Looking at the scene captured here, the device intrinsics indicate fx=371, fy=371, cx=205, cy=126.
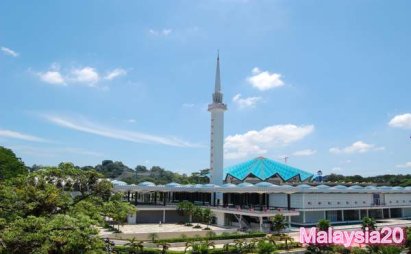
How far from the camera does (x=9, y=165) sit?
5356 centimetres

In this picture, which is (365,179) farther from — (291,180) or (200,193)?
(200,193)

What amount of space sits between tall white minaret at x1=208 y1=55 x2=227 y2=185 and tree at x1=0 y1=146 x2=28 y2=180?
31187mm

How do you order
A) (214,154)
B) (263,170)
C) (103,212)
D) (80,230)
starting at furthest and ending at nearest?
(263,170) → (214,154) → (103,212) → (80,230)

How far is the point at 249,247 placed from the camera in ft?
112

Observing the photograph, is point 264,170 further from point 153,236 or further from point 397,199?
point 153,236

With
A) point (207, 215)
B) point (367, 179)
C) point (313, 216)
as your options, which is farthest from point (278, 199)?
point (367, 179)

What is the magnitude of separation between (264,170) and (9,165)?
49.4m

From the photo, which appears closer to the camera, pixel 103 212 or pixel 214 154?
pixel 103 212

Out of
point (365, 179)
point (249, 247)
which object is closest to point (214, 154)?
point (249, 247)

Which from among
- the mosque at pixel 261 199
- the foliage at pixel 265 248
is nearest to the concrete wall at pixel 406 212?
the mosque at pixel 261 199

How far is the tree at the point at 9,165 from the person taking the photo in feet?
169

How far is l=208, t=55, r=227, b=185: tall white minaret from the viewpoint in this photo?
223 ft

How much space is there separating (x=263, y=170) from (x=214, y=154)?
17293 mm

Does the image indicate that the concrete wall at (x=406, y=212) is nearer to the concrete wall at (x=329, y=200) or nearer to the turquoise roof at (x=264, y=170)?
the concrete wall at (x=329, y=200)
